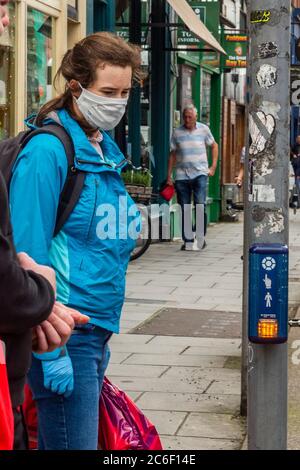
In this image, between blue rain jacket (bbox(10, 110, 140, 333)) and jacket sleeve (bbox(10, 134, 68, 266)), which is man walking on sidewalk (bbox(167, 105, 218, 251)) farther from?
jacket sleeve (bbox(10, 134, 68, 266))

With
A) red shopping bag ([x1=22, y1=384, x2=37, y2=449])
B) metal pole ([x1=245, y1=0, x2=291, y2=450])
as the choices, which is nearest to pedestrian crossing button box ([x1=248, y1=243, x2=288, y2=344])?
metal pole ([x1=245, y1=0, x2=291, y2=450])

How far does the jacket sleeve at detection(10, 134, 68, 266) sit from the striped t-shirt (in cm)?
1241

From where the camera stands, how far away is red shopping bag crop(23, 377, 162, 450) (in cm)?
385

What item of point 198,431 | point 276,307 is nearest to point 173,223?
point 198,431

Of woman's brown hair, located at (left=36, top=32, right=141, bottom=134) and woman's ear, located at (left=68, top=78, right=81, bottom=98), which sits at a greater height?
woman's brown hair, located at (left=36, top=32, right=141, bottom=134)

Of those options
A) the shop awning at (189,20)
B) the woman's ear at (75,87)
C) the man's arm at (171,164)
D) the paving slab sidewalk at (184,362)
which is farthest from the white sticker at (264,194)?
the man's arm at (171,164)

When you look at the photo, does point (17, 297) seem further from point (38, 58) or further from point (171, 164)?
point (171, 164)

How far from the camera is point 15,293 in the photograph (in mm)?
2426

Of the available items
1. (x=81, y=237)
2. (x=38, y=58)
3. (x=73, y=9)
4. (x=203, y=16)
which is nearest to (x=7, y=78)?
(x=38, y=58)

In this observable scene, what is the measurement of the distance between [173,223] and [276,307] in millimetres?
12787

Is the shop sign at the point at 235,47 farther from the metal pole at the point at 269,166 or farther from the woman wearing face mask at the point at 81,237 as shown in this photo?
the woman wearing face mask at the point at 81,237

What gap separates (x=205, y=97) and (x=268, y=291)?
16707 millimetres

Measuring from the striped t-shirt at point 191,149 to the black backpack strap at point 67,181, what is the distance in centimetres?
1229

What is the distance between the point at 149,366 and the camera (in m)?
7.68
